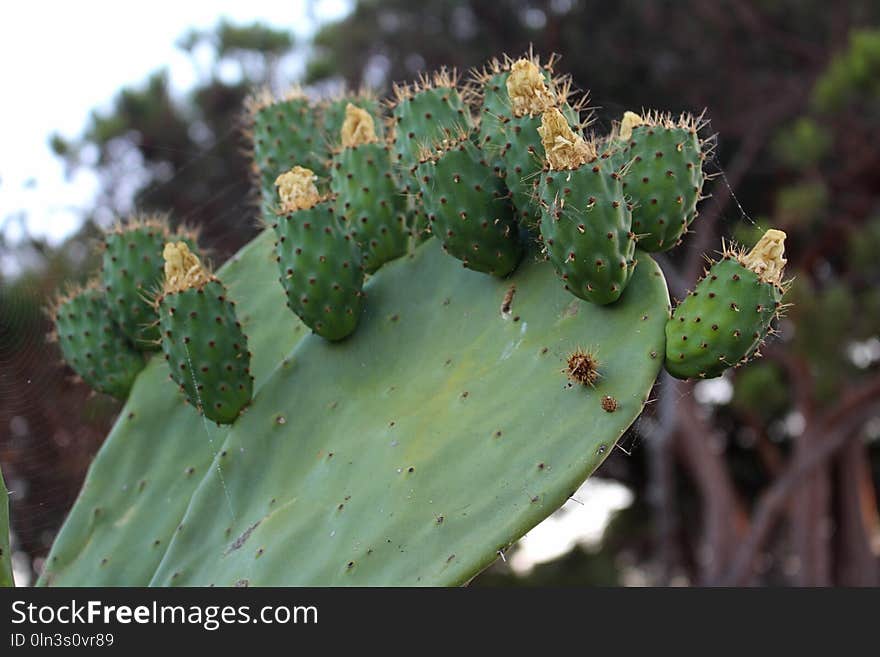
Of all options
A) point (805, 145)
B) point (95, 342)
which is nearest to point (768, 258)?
point (95, 342)

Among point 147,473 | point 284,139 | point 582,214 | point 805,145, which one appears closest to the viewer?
point 582,214

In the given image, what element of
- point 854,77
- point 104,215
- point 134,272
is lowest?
point 854,77

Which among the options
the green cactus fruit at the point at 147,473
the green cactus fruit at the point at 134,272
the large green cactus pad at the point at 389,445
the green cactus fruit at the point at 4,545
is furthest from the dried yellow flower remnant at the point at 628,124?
the green cactus fruit at the point at 4,545

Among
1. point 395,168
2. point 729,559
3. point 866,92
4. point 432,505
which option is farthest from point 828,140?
point 432,505

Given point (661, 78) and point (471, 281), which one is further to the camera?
point (661, 78)

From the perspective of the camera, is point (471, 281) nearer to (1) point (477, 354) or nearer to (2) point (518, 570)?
(1) point (477, 354)

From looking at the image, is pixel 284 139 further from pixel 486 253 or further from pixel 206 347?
pixel 486 253

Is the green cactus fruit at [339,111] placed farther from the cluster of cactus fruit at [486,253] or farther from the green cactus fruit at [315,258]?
the green cactus fruit at [315,258]
